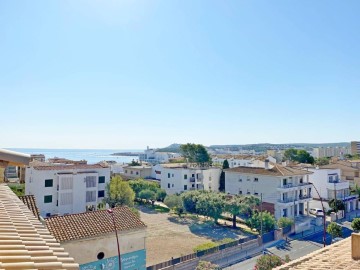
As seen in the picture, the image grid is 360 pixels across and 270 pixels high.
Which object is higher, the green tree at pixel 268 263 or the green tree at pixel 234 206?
the green tree at pixel 234 206

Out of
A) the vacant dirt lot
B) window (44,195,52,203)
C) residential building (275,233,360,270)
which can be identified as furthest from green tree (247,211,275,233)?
residential building (275,233,360,270)

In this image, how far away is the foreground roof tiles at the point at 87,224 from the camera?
1720 cm

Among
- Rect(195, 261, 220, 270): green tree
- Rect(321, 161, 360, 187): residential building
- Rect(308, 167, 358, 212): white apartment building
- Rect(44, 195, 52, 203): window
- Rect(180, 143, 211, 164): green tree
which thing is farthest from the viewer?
Rect(180, 143, 211, 164): green tree

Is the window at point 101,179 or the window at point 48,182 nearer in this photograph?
the window at point 48,182

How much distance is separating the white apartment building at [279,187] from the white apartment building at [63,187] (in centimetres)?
2223

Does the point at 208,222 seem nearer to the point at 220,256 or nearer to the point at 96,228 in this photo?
the point at 220,256

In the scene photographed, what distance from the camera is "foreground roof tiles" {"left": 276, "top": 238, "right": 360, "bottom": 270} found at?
8.71 metres

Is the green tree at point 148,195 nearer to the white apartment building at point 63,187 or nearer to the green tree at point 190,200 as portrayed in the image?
the green tree at point 190,200

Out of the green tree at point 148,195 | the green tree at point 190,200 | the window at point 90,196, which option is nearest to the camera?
the window at point 90,196

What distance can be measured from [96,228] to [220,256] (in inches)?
568

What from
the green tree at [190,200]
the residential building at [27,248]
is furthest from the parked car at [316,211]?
the residential building at [27,248]

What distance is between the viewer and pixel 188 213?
156 feet

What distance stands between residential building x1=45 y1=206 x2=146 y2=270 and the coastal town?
5cm

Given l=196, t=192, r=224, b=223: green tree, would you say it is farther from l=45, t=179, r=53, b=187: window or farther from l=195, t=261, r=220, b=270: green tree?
l=45, t=179, r=53, b=187: window
